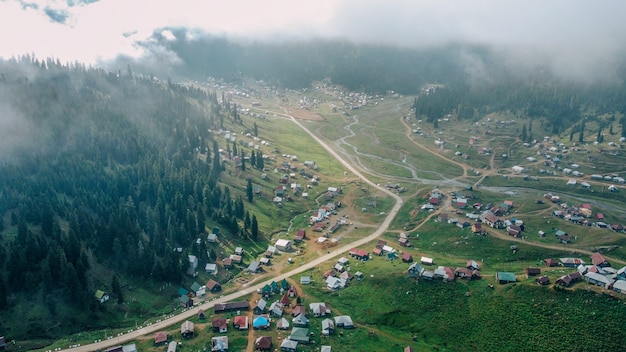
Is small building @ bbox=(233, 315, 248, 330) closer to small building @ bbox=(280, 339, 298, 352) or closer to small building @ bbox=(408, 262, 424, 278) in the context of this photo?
small building @ bbox=(280, 339, 298, 352)

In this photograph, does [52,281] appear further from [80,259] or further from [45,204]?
[45,204]

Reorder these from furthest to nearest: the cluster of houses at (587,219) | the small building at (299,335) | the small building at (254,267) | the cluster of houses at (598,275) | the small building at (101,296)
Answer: the cluster of houses at (587,219) → the small building at (254,267) → the small building at (101,296) → the cluster of houses at (598,275) → the small building at (299,335)

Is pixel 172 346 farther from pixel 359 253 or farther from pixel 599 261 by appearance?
pixel 599 261

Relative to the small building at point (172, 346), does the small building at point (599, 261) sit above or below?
above

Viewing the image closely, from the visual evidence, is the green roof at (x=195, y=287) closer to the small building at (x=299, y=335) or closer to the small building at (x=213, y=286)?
the small building at (x=213, y=286)

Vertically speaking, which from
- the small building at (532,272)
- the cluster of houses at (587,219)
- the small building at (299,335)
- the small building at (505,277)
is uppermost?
the small building at (532,272)

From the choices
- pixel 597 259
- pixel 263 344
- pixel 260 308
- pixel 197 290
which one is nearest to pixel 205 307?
pixel 197 290

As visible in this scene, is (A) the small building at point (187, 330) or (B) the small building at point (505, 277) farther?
(B) the small building at point (505, 277)

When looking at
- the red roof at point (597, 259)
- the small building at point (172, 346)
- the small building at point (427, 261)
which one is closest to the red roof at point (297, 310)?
the small building at point (172, 346)

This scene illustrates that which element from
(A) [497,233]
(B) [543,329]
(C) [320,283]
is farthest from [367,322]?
(A) [497,233]

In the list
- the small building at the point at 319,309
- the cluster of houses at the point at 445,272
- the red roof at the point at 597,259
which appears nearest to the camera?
the small building at the point at 319,309
